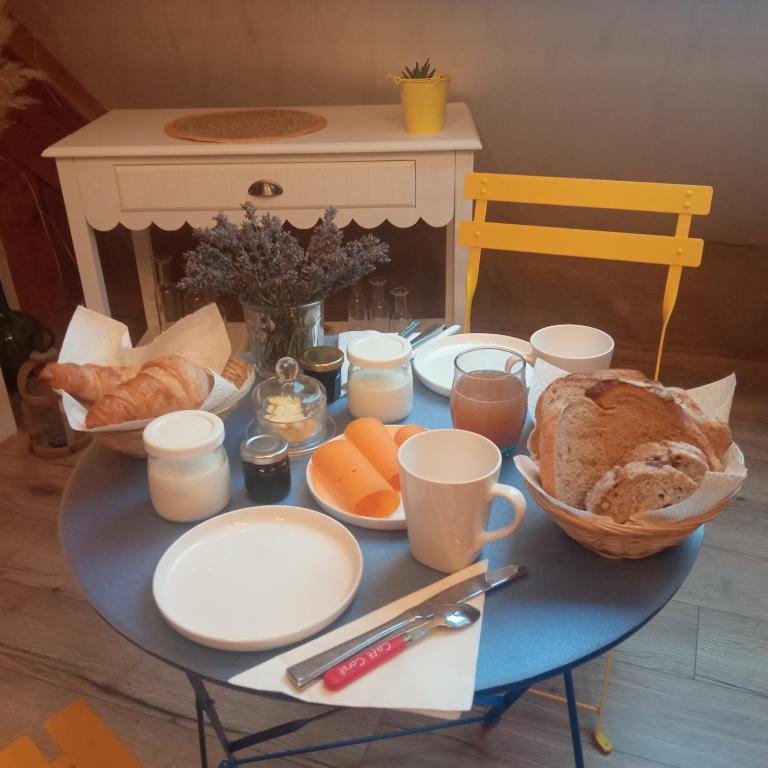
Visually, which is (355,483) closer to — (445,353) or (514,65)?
(445,353)

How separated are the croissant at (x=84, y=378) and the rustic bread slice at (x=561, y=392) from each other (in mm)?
556

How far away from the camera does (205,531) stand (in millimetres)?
911

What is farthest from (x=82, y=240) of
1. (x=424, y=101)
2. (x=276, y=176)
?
(x=424, y=101)

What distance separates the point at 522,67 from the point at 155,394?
157 centimetres

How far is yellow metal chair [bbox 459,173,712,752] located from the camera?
1.43 m

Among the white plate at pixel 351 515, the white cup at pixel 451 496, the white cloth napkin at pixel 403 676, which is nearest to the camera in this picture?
the white cloth napkin at pixel 403 676

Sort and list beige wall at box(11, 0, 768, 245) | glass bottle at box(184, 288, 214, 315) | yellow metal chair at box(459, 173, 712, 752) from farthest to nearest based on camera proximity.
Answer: glass bottle at box(184, 288, 214, 315), beige wall at box(11, 0, 768, 245), yellow metal chair at box(459, 173, 712, 752)

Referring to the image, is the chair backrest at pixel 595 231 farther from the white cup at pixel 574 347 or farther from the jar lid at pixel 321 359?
the jar lid at pixel 321 359

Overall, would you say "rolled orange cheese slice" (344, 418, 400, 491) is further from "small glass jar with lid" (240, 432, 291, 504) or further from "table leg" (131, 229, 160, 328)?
"table leg" (131, 229, 160, 328)

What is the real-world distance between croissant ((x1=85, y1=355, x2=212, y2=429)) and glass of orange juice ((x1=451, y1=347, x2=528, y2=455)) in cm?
34

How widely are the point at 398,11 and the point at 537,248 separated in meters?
0.90

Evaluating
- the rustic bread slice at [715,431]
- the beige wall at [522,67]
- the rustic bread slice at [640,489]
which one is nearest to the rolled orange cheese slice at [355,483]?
the rustic bread slice at [640,489]

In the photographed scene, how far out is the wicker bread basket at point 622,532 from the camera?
79cm

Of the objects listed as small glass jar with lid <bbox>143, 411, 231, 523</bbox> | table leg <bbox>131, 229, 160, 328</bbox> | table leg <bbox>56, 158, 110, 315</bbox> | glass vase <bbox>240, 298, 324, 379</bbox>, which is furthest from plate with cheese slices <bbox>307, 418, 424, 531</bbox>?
table leg <bbox>131, 229, 160, 328</bbox>
